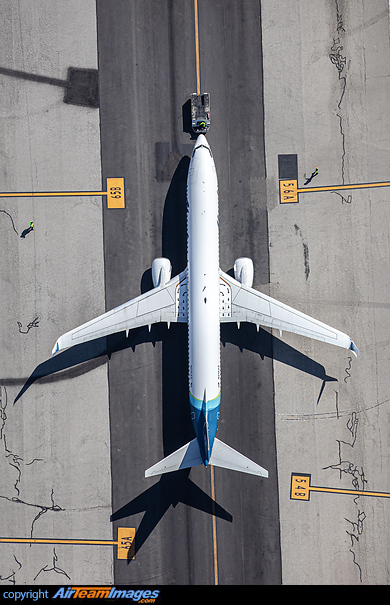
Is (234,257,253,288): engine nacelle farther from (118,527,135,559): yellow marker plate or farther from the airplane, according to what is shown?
(118,527,135,559): yellow marker plate

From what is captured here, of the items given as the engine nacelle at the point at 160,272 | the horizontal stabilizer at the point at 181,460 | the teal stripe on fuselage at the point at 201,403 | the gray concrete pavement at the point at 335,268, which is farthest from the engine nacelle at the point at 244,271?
the horizontal stabilizer at the point at 181,460

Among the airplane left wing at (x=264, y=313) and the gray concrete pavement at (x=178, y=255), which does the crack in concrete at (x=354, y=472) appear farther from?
the airplane left wing at (x=264, y=313)

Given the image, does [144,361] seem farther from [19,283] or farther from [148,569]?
[148,569]

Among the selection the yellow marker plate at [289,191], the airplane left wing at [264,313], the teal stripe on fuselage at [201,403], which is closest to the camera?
the teal stripe on fuselage at [201,403]

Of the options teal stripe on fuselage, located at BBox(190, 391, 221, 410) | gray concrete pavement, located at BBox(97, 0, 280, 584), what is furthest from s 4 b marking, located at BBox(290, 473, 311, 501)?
teal stripe on fuselage, located at BBox(190, 391, 221, 410)

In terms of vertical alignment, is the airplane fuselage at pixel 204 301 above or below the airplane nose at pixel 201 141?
below

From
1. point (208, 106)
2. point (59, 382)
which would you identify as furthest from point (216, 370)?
point (208, 106)
